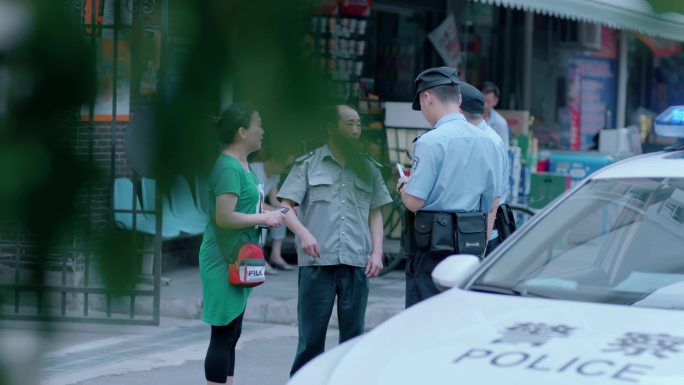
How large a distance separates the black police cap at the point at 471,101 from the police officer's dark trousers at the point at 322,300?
1313 mm

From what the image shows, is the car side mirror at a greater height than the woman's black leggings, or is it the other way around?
the car side mirror

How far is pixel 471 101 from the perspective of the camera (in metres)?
6.71

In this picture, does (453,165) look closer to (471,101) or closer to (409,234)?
(409,234)

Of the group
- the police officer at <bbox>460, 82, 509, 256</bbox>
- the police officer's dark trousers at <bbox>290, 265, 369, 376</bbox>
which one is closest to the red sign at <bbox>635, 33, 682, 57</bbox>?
the police officer's dark trousers at <bbox>290, 265, 369, 376</bbox>

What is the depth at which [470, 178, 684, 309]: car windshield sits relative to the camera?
12.9 feet

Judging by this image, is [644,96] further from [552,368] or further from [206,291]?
[552,368]

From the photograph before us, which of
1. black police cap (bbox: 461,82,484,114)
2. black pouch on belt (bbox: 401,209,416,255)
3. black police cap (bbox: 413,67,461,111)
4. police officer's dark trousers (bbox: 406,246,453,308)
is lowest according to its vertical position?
police officer's dark trousers (bbox: 406,246,453,308)

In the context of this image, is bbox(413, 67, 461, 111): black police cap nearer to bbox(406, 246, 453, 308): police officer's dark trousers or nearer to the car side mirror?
bbox(406, 246, 453, 308): police officer's dark trousers

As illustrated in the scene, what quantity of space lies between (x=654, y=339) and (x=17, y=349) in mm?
2645

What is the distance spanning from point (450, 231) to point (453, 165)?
12.4 inches

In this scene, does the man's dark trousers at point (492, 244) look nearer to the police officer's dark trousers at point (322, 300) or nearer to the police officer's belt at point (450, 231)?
the police officer's belt at point (450, 231)

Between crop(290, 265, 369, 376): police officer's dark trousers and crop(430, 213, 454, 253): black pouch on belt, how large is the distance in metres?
0.44

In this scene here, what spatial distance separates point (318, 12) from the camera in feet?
2.93

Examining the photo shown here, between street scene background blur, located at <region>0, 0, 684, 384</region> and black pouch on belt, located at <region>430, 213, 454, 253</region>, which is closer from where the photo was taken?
street scene background blur, located at <region>0, 0, 684, 384</region>
